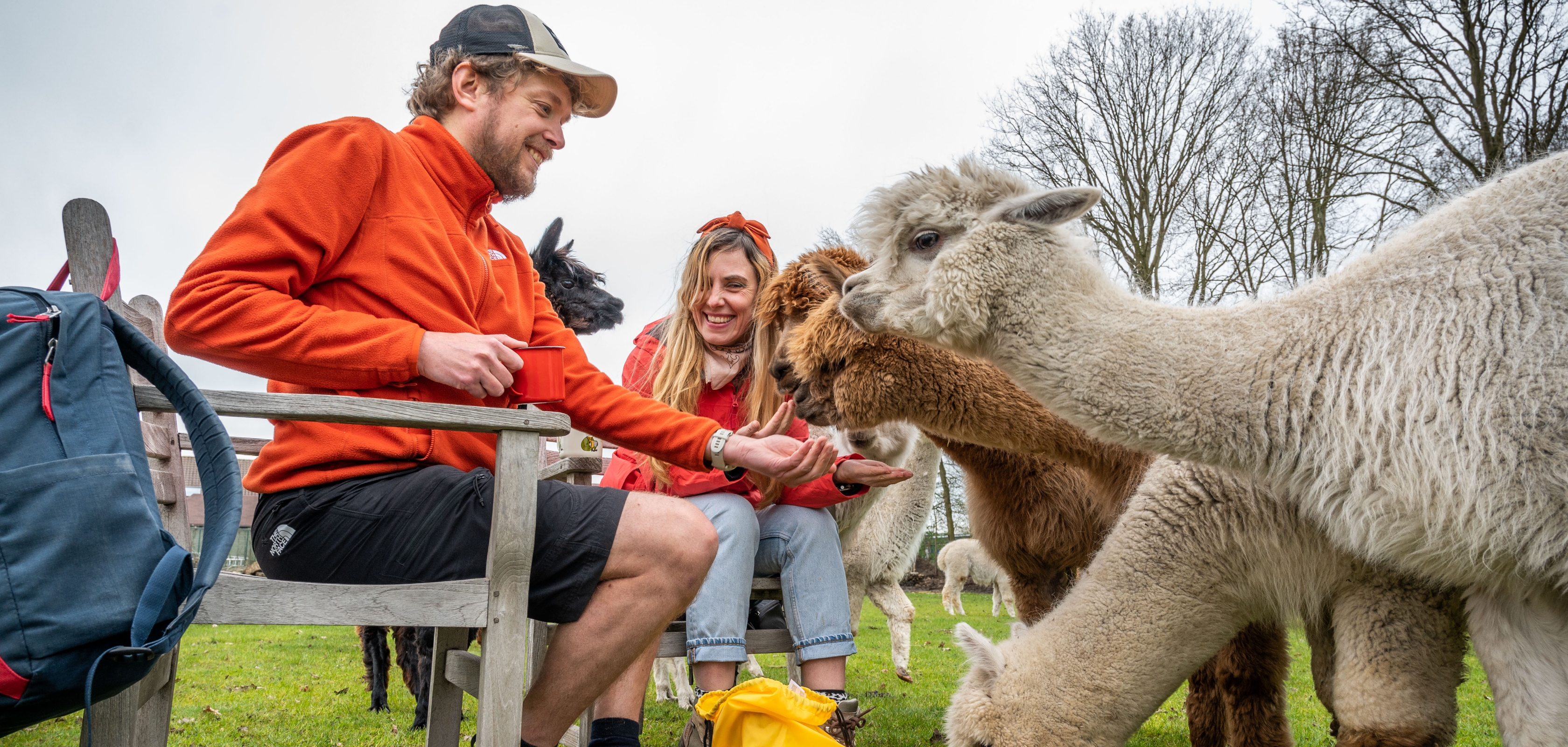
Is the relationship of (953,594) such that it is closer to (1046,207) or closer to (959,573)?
(959,573)

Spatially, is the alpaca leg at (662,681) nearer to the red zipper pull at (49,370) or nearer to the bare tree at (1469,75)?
the red zipper pull at (49,370)

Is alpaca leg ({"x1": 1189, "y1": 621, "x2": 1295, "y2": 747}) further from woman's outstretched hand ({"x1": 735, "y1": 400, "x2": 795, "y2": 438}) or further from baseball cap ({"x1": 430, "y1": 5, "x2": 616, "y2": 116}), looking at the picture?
baseball cap ({"x1": 430, "y1": 5, "x2": 616, "y2": 116})

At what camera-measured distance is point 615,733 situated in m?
2.49

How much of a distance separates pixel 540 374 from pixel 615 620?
547 mm

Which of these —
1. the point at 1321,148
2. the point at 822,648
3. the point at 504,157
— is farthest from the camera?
the point at 1321,148

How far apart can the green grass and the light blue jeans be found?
1.41 metres

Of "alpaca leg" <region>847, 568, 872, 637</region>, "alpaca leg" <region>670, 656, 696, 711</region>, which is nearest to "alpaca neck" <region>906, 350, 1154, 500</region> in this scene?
"alpaca leg" <region>670, 656, 696, 711</region>

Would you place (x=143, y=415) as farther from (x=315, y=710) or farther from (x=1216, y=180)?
(x=1216, y=180)

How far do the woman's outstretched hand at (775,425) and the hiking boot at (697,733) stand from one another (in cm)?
81

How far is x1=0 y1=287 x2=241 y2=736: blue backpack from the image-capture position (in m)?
1.35

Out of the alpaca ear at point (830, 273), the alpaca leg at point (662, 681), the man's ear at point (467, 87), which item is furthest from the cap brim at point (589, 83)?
the alpaca leg at point (662, 681)

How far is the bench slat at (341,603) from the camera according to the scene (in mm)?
1781

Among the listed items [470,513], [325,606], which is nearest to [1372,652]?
[470,513]

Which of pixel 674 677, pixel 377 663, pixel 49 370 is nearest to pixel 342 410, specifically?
pixel 49 370
